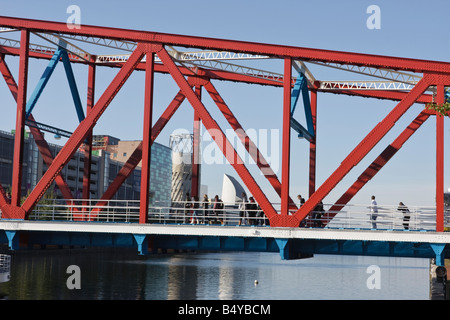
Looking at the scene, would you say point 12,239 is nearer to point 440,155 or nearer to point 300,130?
point 300,130

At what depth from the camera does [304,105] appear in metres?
31.8

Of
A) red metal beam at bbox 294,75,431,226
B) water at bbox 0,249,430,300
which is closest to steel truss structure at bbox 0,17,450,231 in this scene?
red metal beam at bbox 294,75,431,226

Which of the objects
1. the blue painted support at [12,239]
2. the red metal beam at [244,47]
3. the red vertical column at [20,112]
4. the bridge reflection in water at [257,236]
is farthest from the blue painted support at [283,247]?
the red vertical column at [20,112]

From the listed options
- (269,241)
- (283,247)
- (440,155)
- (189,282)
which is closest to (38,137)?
(269,241)

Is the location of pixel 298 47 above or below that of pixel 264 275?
above

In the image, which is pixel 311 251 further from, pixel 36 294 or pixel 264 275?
pixel 264 275

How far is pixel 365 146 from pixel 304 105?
23.8ft

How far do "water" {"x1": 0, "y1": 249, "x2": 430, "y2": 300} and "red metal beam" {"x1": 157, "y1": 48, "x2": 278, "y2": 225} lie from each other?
23877 millimetres

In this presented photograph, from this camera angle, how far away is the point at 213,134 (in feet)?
83.9

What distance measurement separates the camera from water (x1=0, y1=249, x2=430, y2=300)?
4856cm

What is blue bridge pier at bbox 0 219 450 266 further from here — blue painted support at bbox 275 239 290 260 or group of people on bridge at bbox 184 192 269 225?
group of people on bridge at bbox 184 192 269 225
